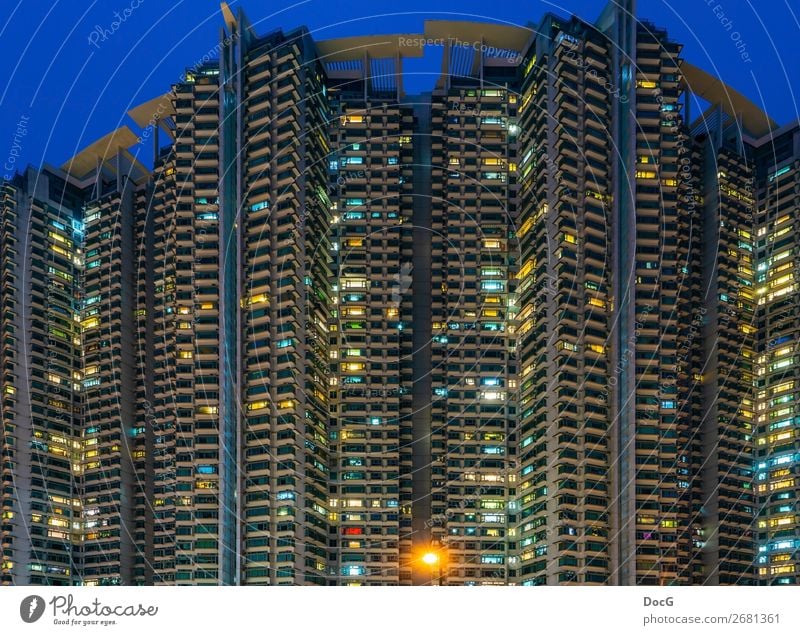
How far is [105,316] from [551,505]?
191ft

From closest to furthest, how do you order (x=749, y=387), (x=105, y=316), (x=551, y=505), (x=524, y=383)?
(x=551, y=505), (x=524, y=383), (x=749, y=387), (x=105, y=316)

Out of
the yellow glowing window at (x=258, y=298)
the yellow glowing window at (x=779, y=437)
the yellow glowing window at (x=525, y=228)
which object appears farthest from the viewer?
the yellow glowing window at (x=779, y=437)

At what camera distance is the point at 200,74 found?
352 ft

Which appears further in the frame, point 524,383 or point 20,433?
point 20,433

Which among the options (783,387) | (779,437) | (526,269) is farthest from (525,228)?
(779,437)

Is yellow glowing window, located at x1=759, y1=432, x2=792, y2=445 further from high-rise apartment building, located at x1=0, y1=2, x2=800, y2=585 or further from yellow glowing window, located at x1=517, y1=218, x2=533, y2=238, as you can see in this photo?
yellow glowing window, located at x1=517, y1=218, x2=533, y2=238

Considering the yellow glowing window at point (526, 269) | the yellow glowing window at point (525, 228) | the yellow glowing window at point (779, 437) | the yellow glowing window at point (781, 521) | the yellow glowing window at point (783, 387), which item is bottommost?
the yellow glowing window at point (781, 521)

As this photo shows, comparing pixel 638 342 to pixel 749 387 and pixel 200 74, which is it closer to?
pixel 749 387

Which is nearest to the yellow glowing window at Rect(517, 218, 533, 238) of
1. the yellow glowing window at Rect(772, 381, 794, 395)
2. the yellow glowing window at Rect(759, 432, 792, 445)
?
the yellow glowing window at Rect(772, 381, 794, 395)

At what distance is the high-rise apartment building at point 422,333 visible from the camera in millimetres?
95438

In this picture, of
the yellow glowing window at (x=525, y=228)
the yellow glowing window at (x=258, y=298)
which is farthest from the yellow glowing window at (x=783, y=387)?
the yellow glowing window at (x=258, y=298)

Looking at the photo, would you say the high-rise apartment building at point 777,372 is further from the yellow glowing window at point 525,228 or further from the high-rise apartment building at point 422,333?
the yellow glowing window at point 525,228

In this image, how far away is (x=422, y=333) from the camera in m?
112
